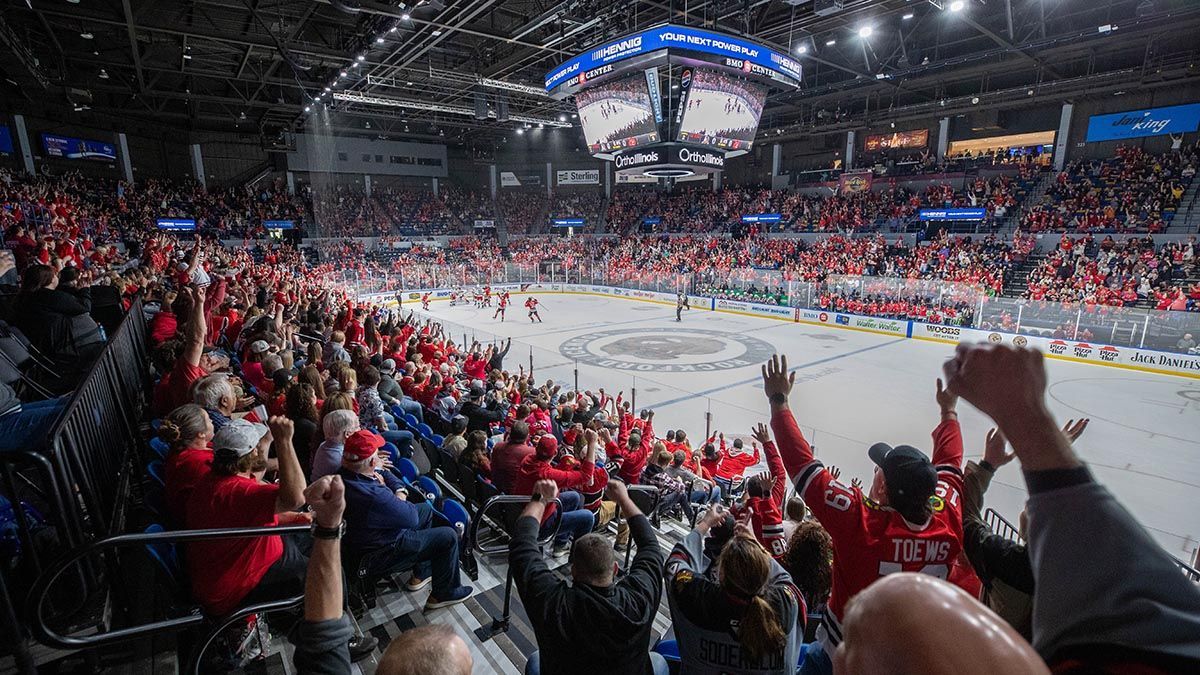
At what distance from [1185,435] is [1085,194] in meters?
17.6

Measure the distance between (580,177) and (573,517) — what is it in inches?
1803

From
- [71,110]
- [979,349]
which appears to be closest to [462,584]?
[979,349]

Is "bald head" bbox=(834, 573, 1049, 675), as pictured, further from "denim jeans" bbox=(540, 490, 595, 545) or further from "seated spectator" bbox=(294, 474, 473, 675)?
"denim jeans" bbox=(540, 490, 595, 545)

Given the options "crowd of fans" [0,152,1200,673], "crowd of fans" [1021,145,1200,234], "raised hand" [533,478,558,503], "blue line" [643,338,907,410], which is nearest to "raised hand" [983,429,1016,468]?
"crowd of fans" [0,152,1200,673]

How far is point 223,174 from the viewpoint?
115 ft

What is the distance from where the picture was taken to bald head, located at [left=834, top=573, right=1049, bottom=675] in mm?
619

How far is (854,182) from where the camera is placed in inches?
1275

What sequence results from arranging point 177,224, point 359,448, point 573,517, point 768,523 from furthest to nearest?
1. point 177,224
2. point 573,517
3. point 768,523
4. point 359,448

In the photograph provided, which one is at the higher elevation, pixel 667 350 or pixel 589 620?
pixel 589 620

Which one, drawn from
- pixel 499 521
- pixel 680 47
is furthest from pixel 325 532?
pixel 680 47

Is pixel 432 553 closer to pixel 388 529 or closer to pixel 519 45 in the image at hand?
pixel 388 529

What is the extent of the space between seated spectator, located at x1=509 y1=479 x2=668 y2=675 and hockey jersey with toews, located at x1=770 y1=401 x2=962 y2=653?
80 cm

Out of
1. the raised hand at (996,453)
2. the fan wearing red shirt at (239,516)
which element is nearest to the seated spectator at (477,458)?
the fan wearing red shirt at (239,516)

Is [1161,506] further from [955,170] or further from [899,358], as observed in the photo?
[955,170]
